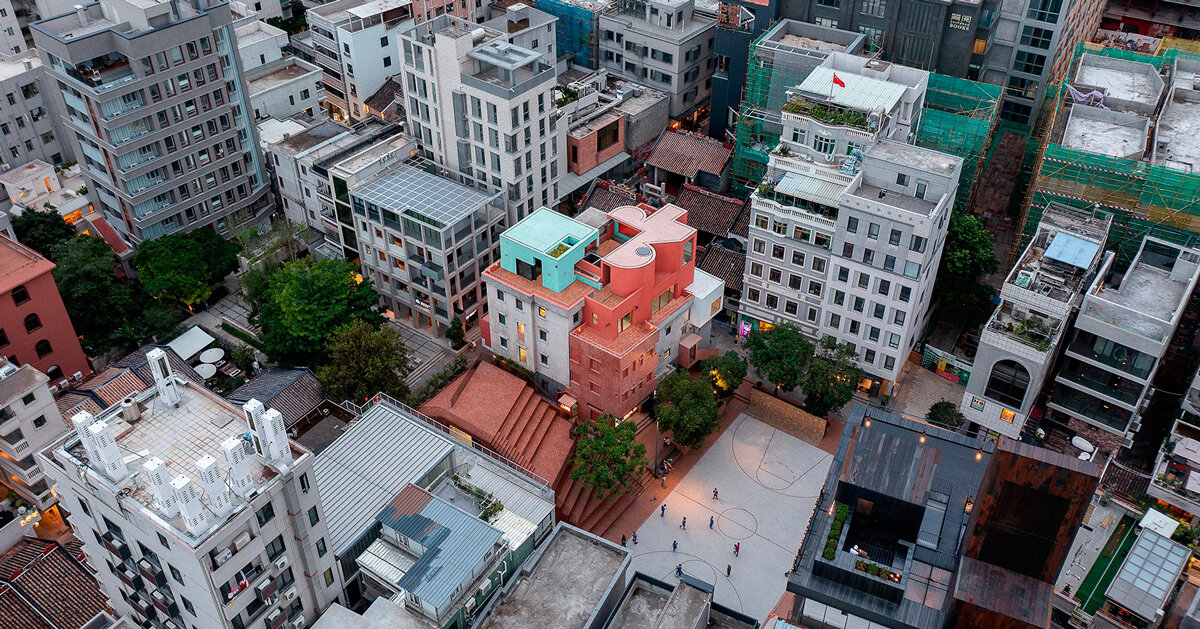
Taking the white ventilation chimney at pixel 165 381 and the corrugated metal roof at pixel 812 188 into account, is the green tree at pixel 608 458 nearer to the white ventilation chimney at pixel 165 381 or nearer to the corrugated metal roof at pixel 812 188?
the corrugated metal roof at pixel 812 188

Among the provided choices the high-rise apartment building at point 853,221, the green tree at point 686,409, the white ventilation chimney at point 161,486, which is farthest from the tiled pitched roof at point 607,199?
the white ventilation chimney at point 161,486

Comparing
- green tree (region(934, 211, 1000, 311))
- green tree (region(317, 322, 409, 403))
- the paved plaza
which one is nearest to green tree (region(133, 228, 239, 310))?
green tree (region(317, 322, 409, 403))

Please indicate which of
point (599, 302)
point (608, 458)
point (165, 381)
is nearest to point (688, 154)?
point (599, 302)

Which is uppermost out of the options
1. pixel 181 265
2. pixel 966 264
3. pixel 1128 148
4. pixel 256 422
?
pixel 256 422

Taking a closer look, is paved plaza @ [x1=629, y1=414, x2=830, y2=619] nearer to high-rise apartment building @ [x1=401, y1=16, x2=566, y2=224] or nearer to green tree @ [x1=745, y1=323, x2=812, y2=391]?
green tree @ [x1=745, y1=323, x2=812, y2=391]

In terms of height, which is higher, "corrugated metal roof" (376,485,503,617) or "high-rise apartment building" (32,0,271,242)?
"high-rise apartment building" (32,0,271,242)

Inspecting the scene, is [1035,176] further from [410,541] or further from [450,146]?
[410,541]

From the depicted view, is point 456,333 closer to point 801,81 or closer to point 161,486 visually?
point 161,486
